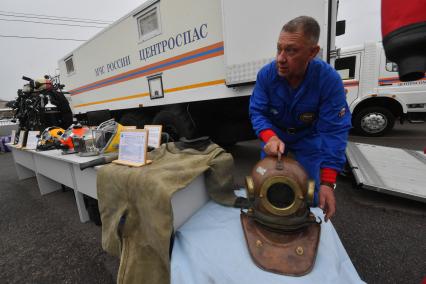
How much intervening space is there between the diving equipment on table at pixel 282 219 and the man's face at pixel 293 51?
512mm

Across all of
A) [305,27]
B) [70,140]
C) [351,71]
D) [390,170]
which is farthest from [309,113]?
[351,71]

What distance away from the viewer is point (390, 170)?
241 centimetres

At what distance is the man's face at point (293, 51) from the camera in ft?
3.20

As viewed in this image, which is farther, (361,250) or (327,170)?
(361,250)

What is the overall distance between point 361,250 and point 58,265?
2287mm

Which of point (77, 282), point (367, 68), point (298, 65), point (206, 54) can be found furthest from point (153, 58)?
A: point (367, 68)

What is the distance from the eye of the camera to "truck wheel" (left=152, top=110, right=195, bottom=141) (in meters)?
2.94

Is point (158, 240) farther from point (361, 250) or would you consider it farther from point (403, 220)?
point (403, 220)

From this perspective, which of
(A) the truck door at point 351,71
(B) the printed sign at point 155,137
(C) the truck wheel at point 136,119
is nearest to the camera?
(B) the printed sign at point 155,137

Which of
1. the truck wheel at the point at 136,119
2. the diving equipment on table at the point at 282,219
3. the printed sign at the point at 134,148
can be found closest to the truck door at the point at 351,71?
the truck wheel at the point at 136,119

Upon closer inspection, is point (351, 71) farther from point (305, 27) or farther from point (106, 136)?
point (106, 136)

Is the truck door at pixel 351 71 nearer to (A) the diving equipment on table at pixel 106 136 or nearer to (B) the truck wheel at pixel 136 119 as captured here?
(B) the truck wheel at pixel 136 119

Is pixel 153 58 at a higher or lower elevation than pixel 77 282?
higher

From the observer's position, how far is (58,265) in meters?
1.57
